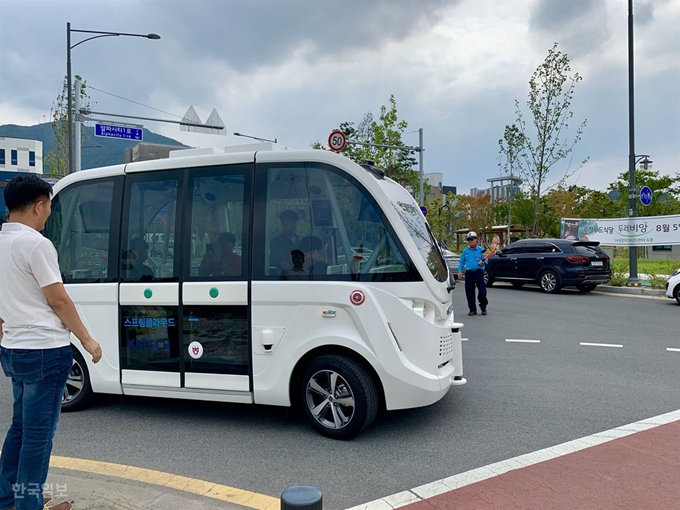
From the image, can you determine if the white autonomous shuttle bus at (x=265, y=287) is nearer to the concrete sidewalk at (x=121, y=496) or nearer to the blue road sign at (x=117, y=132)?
the concrete sidewalk at (x=121, y=496)

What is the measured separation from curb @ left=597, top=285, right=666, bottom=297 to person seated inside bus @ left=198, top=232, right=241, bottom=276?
1462 centimetres

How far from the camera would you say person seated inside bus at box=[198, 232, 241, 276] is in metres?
4.92

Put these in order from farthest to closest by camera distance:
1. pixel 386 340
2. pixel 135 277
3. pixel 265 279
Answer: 1. pixel 135 277
2. pixel 265 279
3. pixel 386 340

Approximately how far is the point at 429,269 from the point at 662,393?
324 centimetres

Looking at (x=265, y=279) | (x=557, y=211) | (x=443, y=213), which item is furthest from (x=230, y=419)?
(x=557, y=211)

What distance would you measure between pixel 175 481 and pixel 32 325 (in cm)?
155

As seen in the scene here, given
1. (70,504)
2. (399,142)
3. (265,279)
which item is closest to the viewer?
(70,504)

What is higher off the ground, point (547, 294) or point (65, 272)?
point (65, 272)

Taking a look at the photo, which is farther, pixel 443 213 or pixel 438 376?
pixel 443 213

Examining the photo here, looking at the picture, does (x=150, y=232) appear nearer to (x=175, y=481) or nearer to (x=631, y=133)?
(x=175, y=481)

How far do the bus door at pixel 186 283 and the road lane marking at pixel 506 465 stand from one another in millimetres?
1780

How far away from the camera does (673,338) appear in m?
9.10

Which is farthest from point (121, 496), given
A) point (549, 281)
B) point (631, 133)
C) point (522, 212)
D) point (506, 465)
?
point (522, 212)

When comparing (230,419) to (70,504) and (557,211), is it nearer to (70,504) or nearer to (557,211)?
(70,504)
